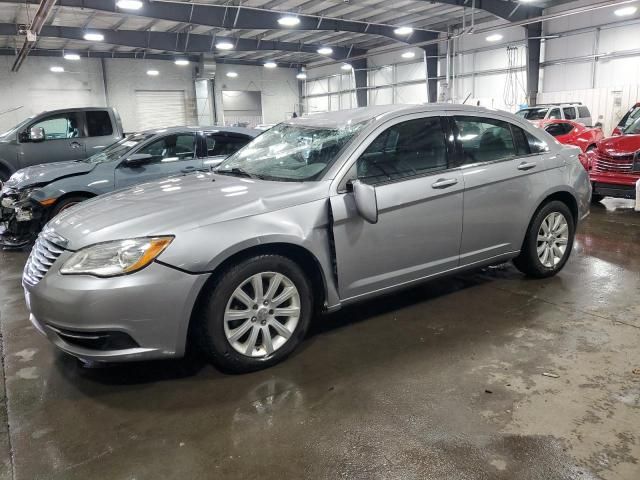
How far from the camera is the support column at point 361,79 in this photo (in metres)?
22.9

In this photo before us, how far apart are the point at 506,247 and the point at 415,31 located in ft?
52.9

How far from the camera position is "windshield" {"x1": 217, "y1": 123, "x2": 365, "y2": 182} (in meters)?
3.22

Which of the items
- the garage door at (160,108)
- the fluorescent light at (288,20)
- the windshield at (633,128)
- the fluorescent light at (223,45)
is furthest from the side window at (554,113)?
the garage door at (160,108)

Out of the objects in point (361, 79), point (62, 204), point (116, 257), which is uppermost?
point (361, 79)

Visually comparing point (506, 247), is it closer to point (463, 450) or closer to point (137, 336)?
point (463, 450)

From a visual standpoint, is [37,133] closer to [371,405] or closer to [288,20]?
[371,405]

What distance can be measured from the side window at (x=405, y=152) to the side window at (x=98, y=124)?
6.77 meters

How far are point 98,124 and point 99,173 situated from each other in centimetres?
311

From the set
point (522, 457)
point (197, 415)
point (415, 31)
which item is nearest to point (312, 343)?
point (197, 415)

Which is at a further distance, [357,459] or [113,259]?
[113,259]

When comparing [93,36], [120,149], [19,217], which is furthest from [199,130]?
[93,36]

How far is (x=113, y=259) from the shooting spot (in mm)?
2523

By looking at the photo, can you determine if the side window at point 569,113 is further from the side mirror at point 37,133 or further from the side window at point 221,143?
the side mirror at point 37,133

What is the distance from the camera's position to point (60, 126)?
28.2 ft
